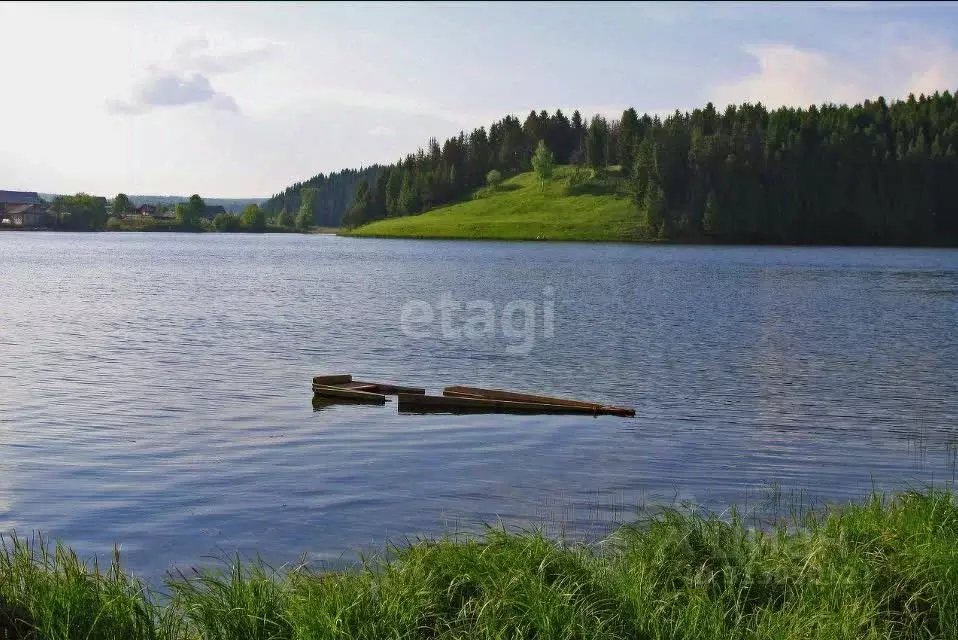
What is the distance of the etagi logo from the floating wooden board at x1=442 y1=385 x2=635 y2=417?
534 inches

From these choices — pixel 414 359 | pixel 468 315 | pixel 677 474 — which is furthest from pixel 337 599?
pixel 468 315

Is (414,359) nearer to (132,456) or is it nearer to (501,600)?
(132,456)

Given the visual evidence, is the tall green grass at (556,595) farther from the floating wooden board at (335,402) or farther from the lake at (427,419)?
the floating wooden board at (335,402)

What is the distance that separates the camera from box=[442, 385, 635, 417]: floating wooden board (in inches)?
1155

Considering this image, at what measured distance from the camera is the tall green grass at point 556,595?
10320 mm

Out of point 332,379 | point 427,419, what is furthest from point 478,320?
point 427,419

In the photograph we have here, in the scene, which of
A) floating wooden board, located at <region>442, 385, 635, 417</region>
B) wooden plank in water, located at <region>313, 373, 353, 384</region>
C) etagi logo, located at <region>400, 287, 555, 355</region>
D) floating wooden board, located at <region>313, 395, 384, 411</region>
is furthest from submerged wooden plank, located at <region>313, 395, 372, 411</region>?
etagi logo, located at <region>400, 287, 555, 355</region>

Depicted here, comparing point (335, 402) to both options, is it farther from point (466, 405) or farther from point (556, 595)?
point (556, 595)

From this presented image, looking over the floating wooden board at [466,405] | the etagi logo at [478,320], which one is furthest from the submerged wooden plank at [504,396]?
the etagi logo at [478,320]

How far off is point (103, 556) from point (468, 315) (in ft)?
156

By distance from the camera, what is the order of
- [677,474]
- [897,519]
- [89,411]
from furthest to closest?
[89,411], [677,474], [897,519]

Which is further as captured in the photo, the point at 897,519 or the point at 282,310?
the point at 282,310

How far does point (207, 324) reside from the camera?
5562 cm

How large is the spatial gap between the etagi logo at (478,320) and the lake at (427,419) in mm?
433
